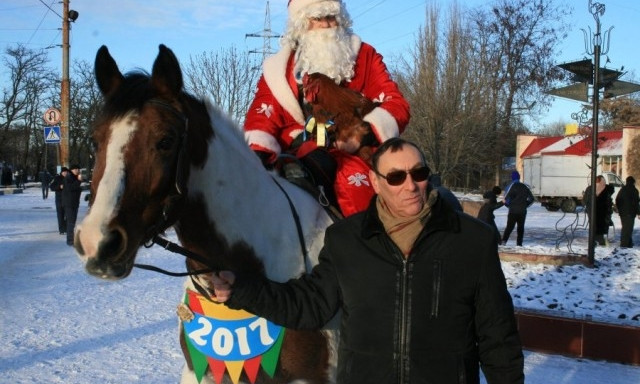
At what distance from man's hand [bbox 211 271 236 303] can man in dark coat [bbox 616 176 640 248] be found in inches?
563

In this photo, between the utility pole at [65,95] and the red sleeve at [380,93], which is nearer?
the red sleeve at [380,93]

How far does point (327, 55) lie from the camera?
367cm

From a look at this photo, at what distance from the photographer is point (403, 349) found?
7.32 ft

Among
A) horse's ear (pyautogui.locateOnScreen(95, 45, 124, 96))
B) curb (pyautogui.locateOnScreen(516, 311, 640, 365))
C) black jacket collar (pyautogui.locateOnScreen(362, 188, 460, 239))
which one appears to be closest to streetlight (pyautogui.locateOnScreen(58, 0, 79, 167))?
curb (pyautogui.locateOnScreen(516, 311, 640, 365))

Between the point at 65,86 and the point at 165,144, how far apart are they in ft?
65.0

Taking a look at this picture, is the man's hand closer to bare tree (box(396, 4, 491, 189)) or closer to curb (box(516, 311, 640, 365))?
curb (box(516, 311, 640, 365))

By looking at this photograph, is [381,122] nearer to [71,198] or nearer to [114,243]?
[114,243]

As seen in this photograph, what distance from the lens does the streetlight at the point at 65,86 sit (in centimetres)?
1998

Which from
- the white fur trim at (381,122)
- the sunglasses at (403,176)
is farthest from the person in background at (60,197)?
the sunglasses at (403,176)

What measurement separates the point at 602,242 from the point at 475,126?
58.3ft

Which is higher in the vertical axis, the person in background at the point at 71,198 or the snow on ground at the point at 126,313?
the person in background at the point at 71,198

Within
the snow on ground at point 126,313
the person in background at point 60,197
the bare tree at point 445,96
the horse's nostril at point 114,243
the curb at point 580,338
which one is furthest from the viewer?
the bare tree at point 445,96

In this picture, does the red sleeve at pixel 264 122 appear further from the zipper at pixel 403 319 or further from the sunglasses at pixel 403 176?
the zipper at pixel 403 319

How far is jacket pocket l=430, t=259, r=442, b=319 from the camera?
2229 millimetres
